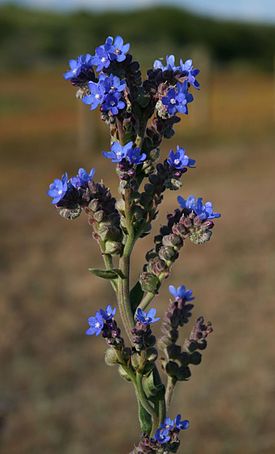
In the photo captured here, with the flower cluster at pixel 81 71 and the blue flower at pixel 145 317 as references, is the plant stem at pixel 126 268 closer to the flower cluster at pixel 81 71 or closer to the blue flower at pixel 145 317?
the blue flower at pixel 145 317

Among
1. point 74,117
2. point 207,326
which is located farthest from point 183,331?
point 74,117

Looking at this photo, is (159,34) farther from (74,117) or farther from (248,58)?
(74,117)

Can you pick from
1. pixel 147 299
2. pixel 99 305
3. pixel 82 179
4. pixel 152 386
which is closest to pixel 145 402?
pixel 152 386

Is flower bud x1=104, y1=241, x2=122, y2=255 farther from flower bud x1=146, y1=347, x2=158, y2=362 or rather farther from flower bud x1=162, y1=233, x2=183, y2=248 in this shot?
flower bud x1=146, y1=347, x2=158, y2=362

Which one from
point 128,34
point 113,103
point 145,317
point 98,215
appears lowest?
point 145,317

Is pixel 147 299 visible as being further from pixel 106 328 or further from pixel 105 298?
pixel 105 298

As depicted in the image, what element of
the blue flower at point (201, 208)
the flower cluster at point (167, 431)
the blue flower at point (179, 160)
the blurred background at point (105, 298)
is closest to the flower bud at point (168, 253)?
the blue flower at point (201, 208)
